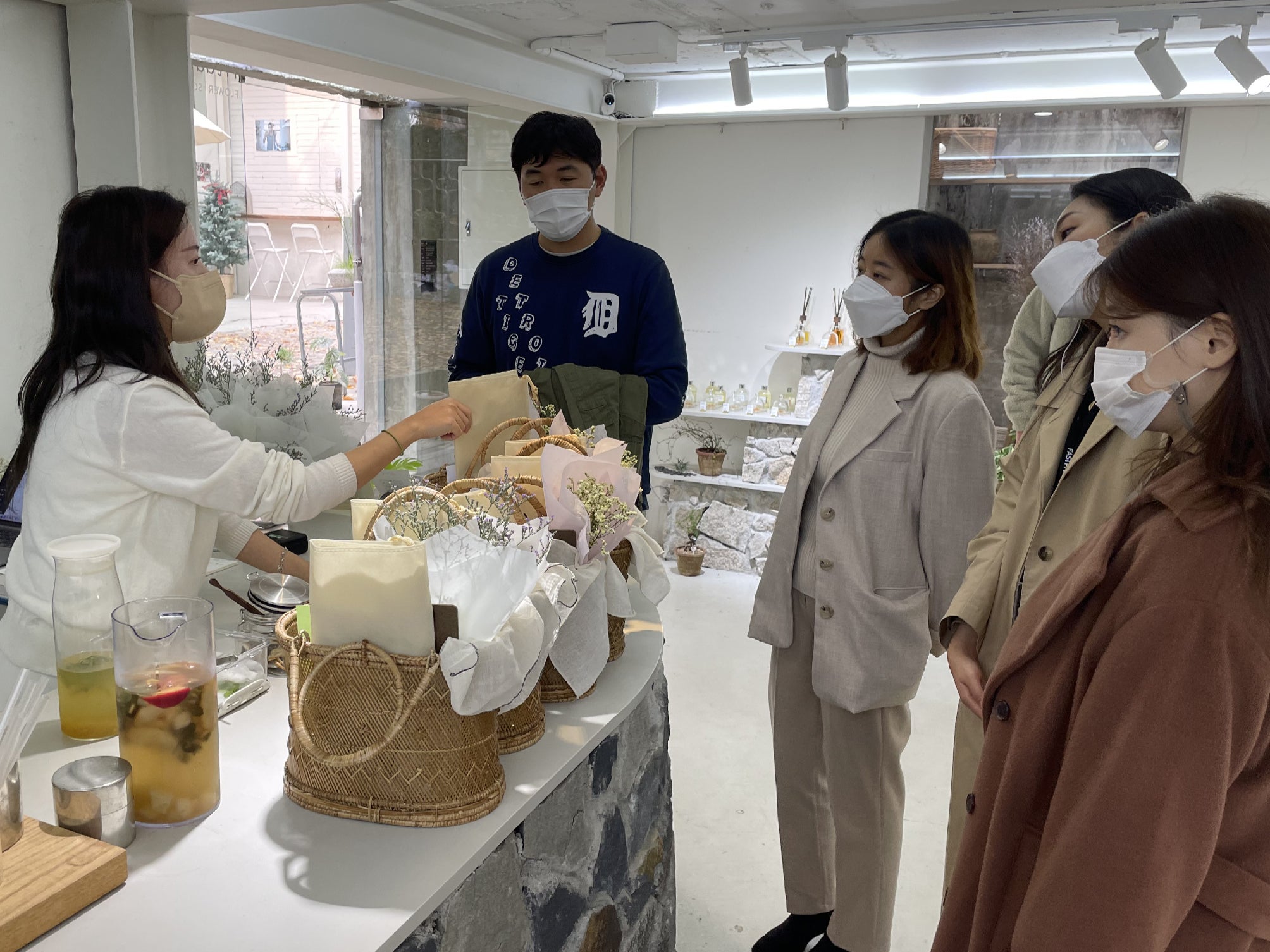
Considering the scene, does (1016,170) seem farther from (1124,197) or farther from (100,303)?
(100,303)

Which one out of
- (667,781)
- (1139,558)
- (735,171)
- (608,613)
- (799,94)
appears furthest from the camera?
(735,171)

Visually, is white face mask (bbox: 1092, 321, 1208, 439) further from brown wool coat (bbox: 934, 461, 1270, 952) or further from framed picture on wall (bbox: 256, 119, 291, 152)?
framed picture on wall (bbox: 256, 119, 291, 152)

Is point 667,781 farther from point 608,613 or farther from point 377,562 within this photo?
point 377,562

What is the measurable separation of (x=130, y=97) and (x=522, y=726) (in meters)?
1.94

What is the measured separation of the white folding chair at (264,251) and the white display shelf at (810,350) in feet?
8.55

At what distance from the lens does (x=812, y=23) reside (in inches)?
151

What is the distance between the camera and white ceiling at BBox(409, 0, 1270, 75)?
3.52 m

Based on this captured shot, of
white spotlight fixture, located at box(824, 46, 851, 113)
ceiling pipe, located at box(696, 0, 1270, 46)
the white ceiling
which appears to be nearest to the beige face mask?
the white ceiling

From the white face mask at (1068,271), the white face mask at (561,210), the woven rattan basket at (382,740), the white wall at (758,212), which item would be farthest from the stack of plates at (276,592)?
the white wall at (758,212)

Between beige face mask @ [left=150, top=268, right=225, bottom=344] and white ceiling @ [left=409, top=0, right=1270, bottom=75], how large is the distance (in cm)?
240

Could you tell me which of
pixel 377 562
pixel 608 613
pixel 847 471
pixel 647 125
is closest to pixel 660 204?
pixel 647 125

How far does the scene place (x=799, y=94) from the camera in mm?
5016

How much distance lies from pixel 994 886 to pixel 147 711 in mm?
992

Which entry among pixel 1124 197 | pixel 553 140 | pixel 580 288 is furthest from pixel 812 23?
pixel 1124 197
